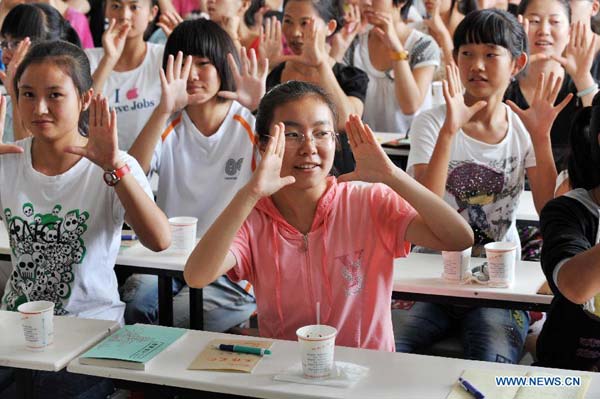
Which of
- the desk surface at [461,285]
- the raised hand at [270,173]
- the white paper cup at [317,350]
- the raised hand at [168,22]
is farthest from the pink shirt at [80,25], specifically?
the white paper cup at [317,350]

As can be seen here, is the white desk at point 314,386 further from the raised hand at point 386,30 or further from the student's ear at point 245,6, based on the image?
the student's ear at point 245,6

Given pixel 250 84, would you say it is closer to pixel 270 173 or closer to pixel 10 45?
pixel 10 45

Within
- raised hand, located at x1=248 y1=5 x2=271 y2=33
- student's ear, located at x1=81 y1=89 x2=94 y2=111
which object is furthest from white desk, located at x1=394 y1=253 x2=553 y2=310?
raised hand, located at x1=248 y1=5 x2=271 y2=33

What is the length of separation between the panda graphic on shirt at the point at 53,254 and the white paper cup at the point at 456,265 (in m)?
1.01

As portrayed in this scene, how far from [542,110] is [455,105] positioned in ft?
1.05

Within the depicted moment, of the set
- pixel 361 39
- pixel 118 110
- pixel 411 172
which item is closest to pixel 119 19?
pixel 118 110

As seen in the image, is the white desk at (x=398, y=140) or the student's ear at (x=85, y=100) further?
the white desk at (x=398, y=140)

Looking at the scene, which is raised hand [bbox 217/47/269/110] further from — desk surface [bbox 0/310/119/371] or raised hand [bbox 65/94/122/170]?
desk surface [bbox 0/310/119/371]

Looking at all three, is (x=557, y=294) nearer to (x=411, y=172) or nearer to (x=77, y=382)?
(x=411, y=172)

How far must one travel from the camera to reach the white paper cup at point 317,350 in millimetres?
1837

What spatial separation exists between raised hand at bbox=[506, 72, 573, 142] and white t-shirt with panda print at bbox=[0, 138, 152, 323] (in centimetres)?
127

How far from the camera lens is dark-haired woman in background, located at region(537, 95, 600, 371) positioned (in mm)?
2018

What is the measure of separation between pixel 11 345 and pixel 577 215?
4.42 ft

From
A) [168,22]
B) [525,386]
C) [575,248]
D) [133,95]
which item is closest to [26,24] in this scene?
[133,95]
